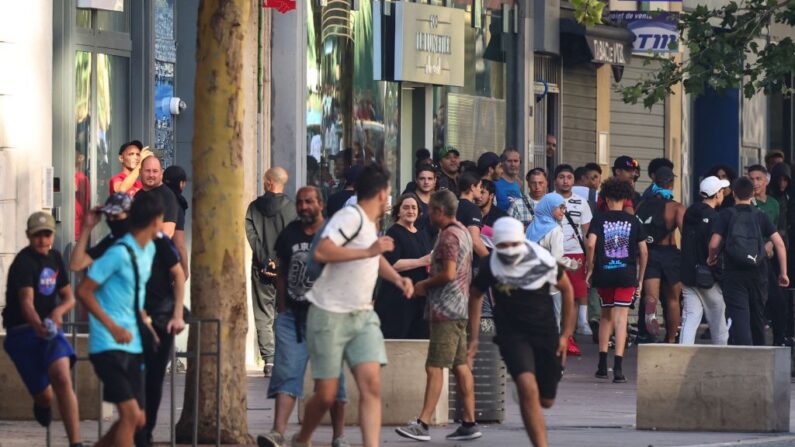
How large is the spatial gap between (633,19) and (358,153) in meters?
7.58

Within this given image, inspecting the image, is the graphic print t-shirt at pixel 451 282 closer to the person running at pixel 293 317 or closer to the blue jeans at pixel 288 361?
the person running at pixel 293 317

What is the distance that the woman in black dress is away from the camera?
51.0 ft

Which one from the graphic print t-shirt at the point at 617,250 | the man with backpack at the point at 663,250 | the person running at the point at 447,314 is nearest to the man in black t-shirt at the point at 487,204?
the graphic print t-shirt at the point at 617,250

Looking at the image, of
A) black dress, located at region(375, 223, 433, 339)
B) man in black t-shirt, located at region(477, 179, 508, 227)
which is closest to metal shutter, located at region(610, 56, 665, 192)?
man in black t-shirt, located at region(477, 179, 508, 227)

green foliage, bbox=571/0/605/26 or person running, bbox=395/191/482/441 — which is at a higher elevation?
green foliage, bbox=571/0/605/26

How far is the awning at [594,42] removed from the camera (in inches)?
1146

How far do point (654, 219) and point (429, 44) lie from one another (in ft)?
15.9

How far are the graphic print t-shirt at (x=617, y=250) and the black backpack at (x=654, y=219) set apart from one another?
7.13ft

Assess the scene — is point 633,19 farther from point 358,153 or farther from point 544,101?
point 358,153

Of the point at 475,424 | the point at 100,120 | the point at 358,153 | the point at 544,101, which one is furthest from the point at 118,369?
the point at 544,101

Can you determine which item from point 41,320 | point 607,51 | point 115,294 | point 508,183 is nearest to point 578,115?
point 607,51

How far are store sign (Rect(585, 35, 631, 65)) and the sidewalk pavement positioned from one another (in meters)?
12.0

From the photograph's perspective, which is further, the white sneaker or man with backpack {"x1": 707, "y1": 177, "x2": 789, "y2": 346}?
the white sneaker

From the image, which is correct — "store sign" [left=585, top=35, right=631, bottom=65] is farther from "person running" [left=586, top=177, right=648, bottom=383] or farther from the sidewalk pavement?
the sidewalk pavement
